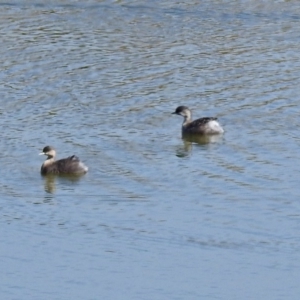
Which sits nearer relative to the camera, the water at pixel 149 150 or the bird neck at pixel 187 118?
the water at pixel 149 150

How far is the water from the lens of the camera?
17.4 metres

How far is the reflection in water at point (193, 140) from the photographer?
23.4m

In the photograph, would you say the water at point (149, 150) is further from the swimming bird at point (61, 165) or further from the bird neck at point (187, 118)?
the bird neck at point (187, 118)

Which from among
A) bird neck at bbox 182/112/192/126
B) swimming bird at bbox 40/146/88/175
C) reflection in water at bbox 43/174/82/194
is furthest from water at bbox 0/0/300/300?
bird neck at bbox 182/112/192/126

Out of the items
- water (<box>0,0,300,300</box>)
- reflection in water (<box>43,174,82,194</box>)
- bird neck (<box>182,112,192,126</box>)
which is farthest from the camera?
bird neck (<box>182,112,192,126</box>)

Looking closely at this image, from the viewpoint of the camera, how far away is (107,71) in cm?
2781

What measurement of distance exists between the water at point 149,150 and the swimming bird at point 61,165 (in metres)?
0.16

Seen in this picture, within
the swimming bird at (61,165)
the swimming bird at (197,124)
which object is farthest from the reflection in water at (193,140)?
the swimming bird at (61,165)

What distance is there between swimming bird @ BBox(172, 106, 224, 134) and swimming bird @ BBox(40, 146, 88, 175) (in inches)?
119

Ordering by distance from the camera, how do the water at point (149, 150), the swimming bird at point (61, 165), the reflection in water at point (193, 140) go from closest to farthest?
the water at point (149, 150) → the swimming bird at point (61, 165) → the reflection in water at point (193, 140)

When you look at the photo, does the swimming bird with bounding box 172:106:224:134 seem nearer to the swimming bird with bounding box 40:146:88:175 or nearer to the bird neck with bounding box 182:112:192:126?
the bird neck with bounding box 182:112:192:126

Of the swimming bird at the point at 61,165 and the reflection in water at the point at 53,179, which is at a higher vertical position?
the swimming bird at the point at 61,165

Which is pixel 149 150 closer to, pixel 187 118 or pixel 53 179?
pixel 53 179

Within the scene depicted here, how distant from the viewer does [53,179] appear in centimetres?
2181
